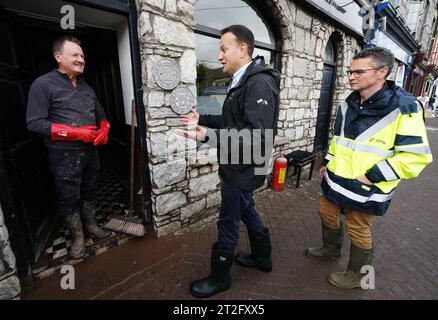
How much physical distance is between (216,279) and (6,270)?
1875 millimetres

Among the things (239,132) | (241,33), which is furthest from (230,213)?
(241,33)

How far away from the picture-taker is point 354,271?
87.0 inches

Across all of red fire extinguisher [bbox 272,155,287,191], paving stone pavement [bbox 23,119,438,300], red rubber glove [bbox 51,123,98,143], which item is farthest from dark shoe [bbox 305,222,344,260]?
red rubber glove [bbox 51,123,98,143]

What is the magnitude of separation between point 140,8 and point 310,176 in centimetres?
457

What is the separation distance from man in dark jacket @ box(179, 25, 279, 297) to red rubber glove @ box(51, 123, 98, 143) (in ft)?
3.99

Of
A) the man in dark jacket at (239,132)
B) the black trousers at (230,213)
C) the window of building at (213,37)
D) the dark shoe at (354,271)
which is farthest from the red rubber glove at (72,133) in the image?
the dark shoe at (354,271)

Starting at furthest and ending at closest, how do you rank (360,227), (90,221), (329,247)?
(90,221) → (329,247) → (360,227)

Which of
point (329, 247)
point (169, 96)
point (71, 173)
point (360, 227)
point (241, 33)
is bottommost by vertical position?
point (329, 247)

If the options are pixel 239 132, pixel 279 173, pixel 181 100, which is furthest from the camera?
pixel 279 173

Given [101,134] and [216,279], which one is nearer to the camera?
[216,279]

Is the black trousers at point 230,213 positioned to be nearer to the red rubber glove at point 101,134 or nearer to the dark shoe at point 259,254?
the dark shoe at point 259,254

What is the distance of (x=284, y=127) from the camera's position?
487cm

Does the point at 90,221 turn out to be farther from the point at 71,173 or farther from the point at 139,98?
the point at 139,98

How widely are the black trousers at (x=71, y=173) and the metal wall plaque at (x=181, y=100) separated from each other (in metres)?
1.14
